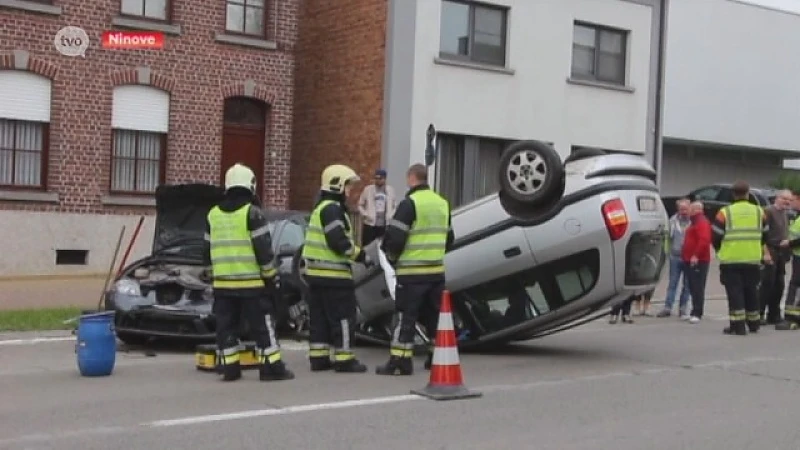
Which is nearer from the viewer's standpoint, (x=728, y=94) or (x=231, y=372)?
(x=231, y=372)

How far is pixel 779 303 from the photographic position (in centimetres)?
1556

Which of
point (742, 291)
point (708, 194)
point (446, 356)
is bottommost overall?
point (446, 356)

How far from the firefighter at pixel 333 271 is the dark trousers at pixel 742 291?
5844 mm

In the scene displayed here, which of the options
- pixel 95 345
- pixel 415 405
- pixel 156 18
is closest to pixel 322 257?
pixel 415 405

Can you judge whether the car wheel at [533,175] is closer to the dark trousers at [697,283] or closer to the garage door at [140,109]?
the dark trousers at [697,283]

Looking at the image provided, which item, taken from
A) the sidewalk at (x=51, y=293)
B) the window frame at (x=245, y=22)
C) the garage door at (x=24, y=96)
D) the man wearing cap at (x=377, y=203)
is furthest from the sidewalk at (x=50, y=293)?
the window frame at (x=245, y=22)

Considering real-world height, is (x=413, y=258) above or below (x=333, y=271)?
above

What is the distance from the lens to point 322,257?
10.0 m

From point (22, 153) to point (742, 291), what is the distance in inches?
458

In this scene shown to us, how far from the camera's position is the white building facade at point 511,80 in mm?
21016

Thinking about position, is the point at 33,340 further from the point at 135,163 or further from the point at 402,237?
the point at 135,163

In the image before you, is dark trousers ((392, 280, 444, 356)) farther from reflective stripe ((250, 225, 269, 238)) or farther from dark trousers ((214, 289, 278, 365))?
reflective stripe ((250, 225, 269, 238))

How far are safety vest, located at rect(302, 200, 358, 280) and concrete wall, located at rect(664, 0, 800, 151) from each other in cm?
2760

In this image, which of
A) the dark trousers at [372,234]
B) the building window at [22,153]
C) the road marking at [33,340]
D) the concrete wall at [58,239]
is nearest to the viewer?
the road marking at [33,340]
